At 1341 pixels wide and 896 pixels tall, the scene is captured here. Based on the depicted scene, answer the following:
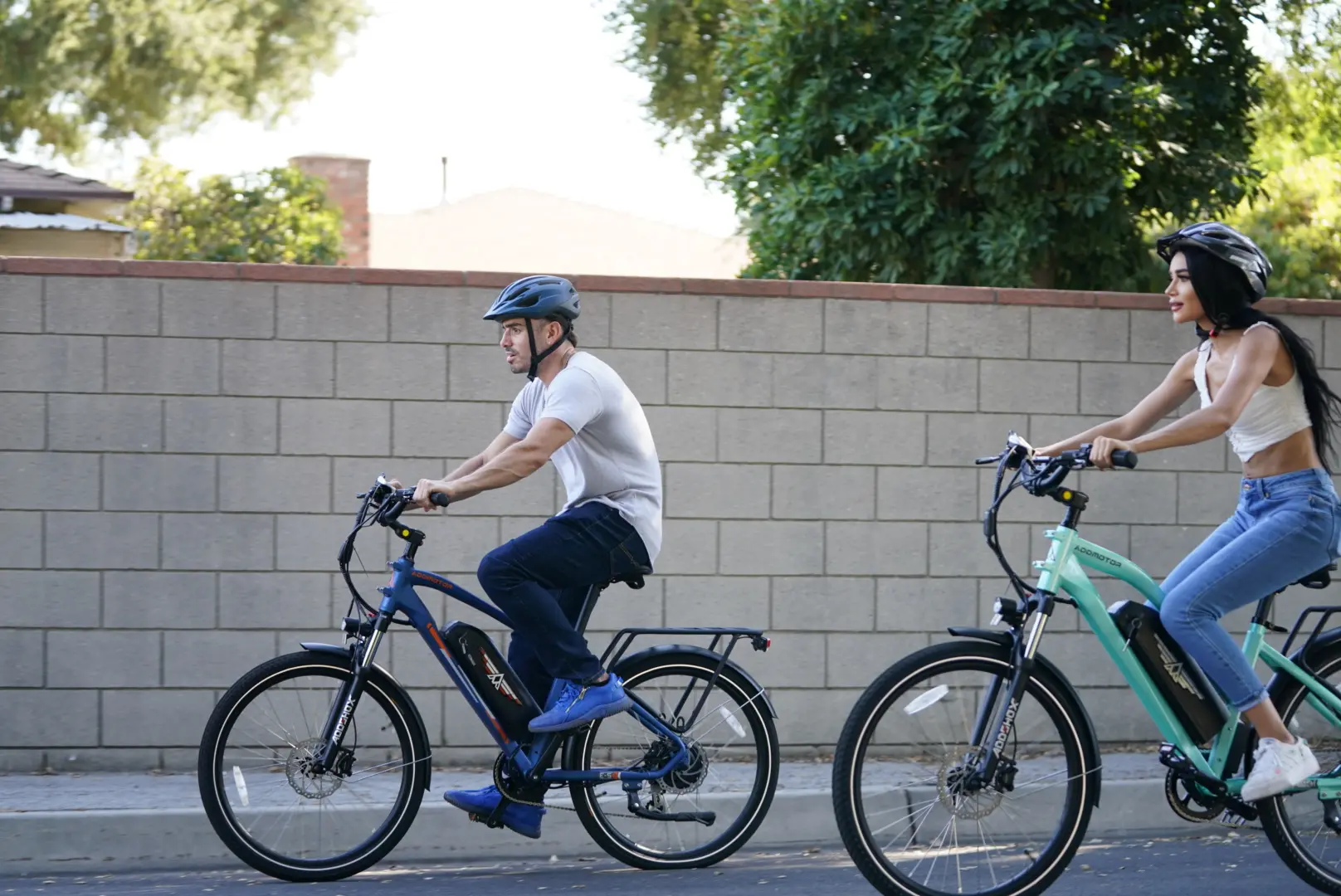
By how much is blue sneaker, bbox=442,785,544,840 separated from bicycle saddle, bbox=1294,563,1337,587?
100 inches

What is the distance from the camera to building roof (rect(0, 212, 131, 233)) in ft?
39.9

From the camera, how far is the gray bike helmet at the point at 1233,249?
4406 mm

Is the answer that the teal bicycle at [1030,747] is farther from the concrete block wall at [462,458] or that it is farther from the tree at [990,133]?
the tree at [990,133]

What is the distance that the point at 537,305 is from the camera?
15.8 ft

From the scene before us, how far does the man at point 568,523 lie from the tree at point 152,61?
61.2 ft

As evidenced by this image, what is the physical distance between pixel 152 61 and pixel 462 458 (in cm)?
1780

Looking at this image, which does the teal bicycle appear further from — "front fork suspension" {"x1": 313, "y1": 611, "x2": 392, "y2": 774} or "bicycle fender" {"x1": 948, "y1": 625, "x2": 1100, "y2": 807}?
"front fork suspension" {"x1": 313, "y1": 611, "x2": 392, "y2": 774}

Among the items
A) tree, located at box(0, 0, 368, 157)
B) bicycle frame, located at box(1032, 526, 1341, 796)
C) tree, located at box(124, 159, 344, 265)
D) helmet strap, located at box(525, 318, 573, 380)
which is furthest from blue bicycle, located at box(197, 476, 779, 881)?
tree, located at box(0, 0, 368, 157)

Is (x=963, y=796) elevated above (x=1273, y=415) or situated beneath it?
situated beneath

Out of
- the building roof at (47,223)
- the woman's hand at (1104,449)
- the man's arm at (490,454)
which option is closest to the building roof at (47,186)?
the building roof at (47,223)

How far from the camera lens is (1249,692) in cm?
436

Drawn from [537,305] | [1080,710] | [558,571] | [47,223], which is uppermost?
[47,223]

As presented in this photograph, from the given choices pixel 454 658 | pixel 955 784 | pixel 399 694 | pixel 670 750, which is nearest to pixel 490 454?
pixel 454 658

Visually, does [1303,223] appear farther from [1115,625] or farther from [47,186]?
[47,186]
